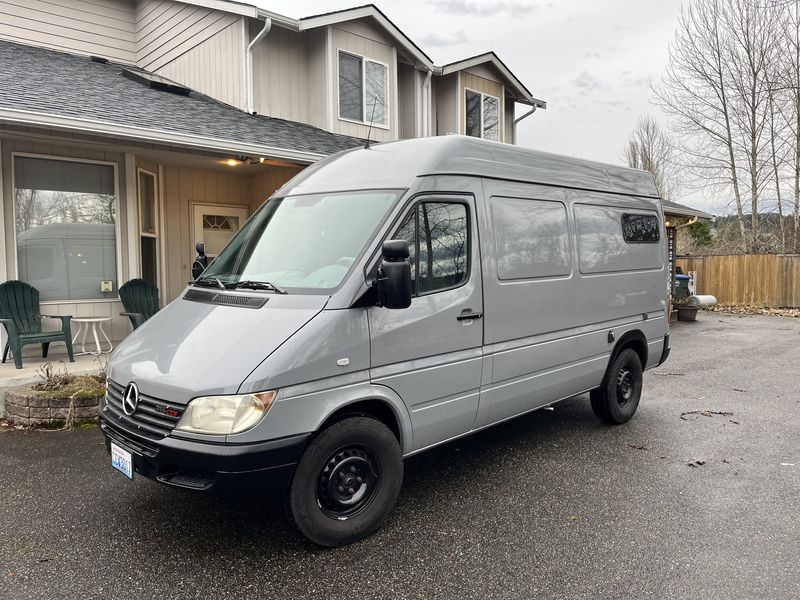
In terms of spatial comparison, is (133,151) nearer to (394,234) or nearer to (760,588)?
(394,234)

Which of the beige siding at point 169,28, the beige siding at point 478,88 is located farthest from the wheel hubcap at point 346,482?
the beige siding at point 478,88

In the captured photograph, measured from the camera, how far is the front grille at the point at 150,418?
9.63ft

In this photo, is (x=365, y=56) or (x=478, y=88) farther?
(x=478, y=88)

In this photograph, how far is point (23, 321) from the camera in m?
7.17

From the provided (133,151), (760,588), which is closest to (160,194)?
(133,151)

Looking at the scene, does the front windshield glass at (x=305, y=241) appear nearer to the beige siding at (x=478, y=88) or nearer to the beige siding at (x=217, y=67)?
the beige siding at (x=217, y=67)

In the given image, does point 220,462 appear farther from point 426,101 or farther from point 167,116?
point 426,101

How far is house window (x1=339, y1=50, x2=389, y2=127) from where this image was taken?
39.4 feet

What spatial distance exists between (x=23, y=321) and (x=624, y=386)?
7.14 m

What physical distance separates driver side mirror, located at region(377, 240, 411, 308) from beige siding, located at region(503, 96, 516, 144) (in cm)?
1438

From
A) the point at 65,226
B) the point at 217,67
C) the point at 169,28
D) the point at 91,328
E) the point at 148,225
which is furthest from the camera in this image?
the point at 169,28

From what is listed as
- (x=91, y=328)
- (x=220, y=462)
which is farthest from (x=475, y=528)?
(x=91, y=328)

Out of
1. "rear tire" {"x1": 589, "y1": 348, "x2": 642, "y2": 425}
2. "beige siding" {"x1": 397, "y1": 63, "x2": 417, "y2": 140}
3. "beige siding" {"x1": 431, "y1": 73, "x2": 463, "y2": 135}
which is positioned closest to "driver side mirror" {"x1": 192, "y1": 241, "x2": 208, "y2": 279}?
"rear tire" {"x1": 589, "y1": 348, "x2": 642, "y2": 425}

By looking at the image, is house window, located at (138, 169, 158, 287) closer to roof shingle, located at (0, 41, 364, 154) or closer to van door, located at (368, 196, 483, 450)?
roof shingle, located at (0, 41, 364, 154)
